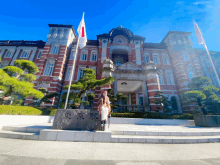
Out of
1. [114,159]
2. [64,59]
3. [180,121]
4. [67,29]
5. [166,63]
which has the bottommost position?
[114,159]

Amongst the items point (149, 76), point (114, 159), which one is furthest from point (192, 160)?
point (149, 76)

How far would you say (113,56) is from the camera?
1742 centimetres

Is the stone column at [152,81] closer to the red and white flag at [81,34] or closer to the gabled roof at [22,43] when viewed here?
the red and white flag at [81,34]

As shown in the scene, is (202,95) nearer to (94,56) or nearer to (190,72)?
(190,72)

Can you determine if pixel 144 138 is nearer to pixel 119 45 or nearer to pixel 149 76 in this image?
pixel 149 76

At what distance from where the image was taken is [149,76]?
38.0 feet

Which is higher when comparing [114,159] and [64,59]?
[64,59]

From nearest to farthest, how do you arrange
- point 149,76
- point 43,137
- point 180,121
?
1. point 43,137
2. point 180,121
3. point 149,76

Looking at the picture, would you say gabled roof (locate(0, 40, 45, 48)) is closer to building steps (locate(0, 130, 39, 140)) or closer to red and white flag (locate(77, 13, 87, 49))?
red and white flag (locate(77, 13, 87, 49))

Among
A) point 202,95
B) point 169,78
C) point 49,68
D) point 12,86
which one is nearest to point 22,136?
point 12,86

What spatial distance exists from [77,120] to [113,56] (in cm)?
1509

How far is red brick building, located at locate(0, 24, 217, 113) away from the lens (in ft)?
46.2

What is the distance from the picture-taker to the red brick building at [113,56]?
1409cm

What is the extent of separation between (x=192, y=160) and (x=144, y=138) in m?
1.58
